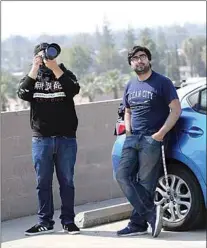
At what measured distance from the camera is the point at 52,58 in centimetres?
567

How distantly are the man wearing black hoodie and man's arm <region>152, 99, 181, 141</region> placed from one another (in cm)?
86

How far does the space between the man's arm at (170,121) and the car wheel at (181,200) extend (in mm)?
450

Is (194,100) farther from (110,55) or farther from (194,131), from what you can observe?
(110,55)

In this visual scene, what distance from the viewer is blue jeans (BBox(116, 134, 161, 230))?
5.55 m

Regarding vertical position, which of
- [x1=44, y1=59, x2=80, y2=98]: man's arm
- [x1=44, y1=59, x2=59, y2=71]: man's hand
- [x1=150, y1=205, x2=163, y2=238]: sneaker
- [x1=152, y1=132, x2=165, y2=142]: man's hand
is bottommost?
[x1=150, y1=205, x2=163, y2=238]: sneaker

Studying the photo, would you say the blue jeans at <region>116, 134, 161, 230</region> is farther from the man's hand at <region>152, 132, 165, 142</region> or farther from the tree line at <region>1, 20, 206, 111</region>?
the tree line at <region>1, 20, 206, 111</region>

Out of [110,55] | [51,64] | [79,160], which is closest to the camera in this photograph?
[51,64]

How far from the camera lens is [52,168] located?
5887mm

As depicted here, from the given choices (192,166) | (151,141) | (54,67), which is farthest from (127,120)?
(54,67)

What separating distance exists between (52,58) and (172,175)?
153cm

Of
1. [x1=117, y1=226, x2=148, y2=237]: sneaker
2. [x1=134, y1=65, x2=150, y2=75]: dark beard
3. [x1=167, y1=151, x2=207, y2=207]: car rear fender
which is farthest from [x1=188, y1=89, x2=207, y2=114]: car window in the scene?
[x1=117, y1=226, x2=148, y2=237]: sneaker

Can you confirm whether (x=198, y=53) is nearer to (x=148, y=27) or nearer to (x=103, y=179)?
(x=148, y=27)

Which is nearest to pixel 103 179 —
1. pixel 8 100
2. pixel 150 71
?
pixel 150 71

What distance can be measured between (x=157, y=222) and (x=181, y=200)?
334 millimetres
